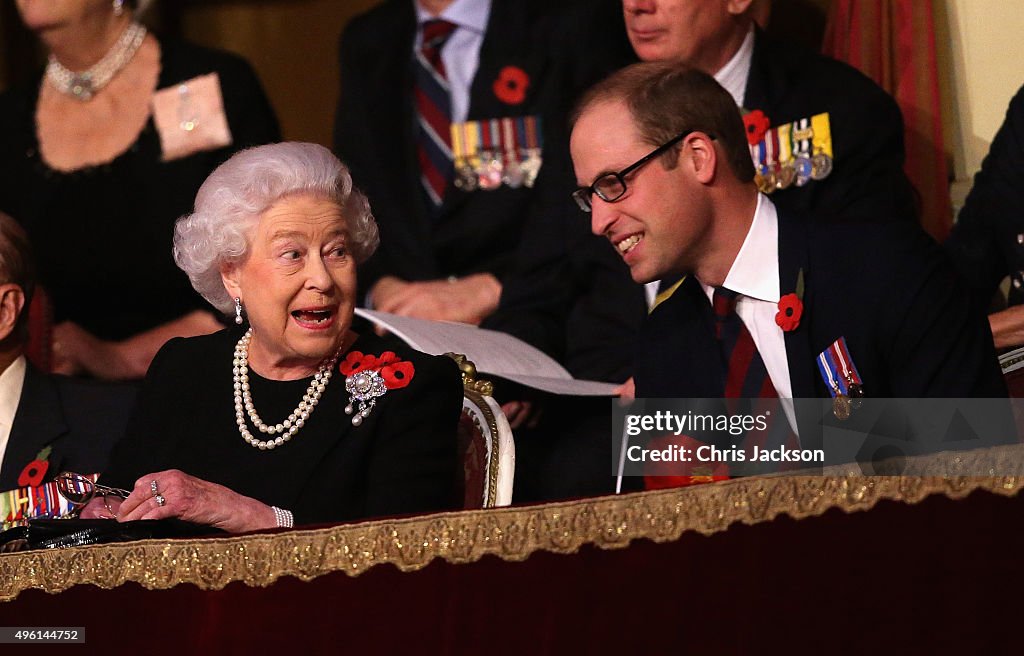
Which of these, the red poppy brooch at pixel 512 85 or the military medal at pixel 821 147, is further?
the red poppy brooch at pixel 512 85

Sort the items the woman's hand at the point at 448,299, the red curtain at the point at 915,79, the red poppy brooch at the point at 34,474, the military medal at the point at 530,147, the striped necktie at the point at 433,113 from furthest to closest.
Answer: the striped necktie at the point at 433,113
the military medal at the point at 530,147
the woman's hand at the point at 448,299
the red curtain at the point at 915,79
the red poppy brooch at the point at 34,474

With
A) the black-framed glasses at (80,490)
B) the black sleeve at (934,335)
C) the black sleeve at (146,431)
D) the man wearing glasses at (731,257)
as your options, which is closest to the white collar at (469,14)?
the man wearing glasses at (731,257)

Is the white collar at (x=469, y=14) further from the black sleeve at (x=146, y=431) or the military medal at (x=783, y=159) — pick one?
the black sleeve at (x=146, y=431)

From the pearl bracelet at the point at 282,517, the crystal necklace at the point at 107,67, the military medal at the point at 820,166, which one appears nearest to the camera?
the pearl bracelet at the point at 282,517

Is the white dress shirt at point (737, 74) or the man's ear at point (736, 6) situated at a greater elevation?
the man's ear at point (736, 6)

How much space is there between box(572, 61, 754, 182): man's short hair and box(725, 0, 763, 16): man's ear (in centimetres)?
71

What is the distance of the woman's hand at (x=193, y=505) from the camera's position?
2021 mm

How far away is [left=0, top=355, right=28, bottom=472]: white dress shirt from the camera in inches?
106

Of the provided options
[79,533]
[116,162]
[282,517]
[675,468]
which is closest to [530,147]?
[116,162]

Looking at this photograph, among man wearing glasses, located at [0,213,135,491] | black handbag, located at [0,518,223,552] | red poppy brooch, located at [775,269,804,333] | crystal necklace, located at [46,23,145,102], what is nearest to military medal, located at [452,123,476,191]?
crystal necklace, located at [46,23,145,102]

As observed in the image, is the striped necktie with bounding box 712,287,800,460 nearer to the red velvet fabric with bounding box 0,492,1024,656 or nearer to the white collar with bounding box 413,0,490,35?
the red velvet fabric with bounding box 0,492,1024,656

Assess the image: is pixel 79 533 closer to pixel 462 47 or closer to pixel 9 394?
pixel 9 394

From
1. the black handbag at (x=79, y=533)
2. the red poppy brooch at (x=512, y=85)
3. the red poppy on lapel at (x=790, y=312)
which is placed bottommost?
the black handbag at (x=79, y=533)

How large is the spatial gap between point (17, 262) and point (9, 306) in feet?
0.27
